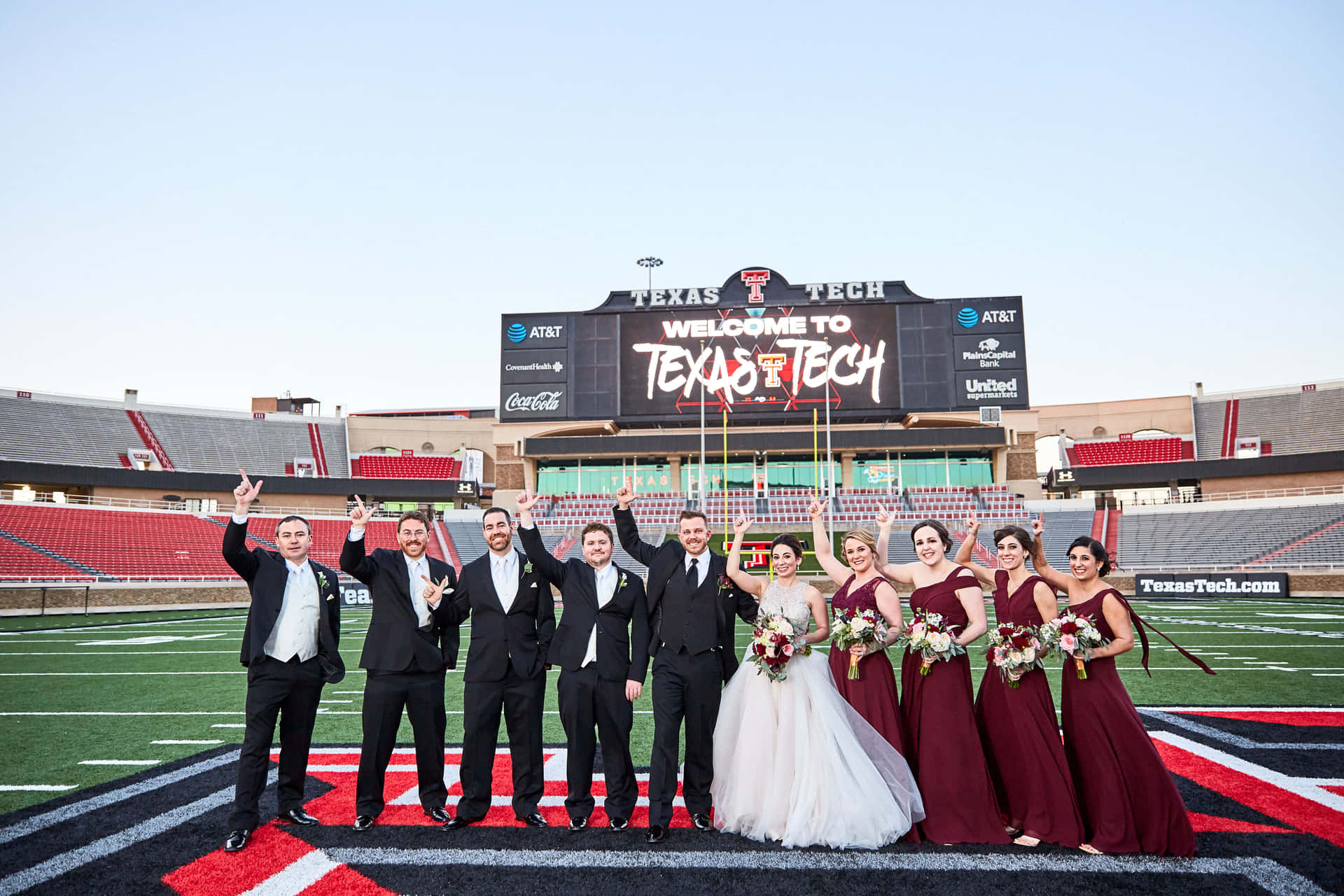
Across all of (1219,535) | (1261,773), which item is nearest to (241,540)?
(1261,773)

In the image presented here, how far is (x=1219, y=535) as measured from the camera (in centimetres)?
3297

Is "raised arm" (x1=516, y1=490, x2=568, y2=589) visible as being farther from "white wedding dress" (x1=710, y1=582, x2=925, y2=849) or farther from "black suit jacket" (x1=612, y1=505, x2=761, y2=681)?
"white wedding dress" (x1=710, y1=582, x2=925, y2=849)

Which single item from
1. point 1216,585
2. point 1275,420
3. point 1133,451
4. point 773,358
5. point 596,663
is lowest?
point 1216,585

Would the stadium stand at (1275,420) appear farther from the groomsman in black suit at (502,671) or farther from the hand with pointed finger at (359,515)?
the hand with pointed finger at (359,515)

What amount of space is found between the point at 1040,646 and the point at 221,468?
156 ft

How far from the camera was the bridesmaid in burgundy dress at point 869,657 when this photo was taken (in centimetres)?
521

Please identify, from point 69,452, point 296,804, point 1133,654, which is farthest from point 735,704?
point 69,452

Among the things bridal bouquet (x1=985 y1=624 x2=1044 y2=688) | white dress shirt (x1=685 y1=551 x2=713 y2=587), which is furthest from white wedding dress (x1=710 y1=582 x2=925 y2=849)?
bridal bouquet (x1=985 y1=624 x2=1044 y2=688)

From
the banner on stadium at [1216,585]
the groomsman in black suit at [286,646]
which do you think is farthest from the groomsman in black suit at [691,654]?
the banner on stadium at [1216,585]

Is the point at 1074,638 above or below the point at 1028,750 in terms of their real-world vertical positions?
above

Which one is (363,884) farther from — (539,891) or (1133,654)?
(1133,654)

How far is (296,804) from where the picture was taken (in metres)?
5.30

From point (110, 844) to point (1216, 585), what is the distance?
1134 inches

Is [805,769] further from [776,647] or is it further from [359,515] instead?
[359,515]
